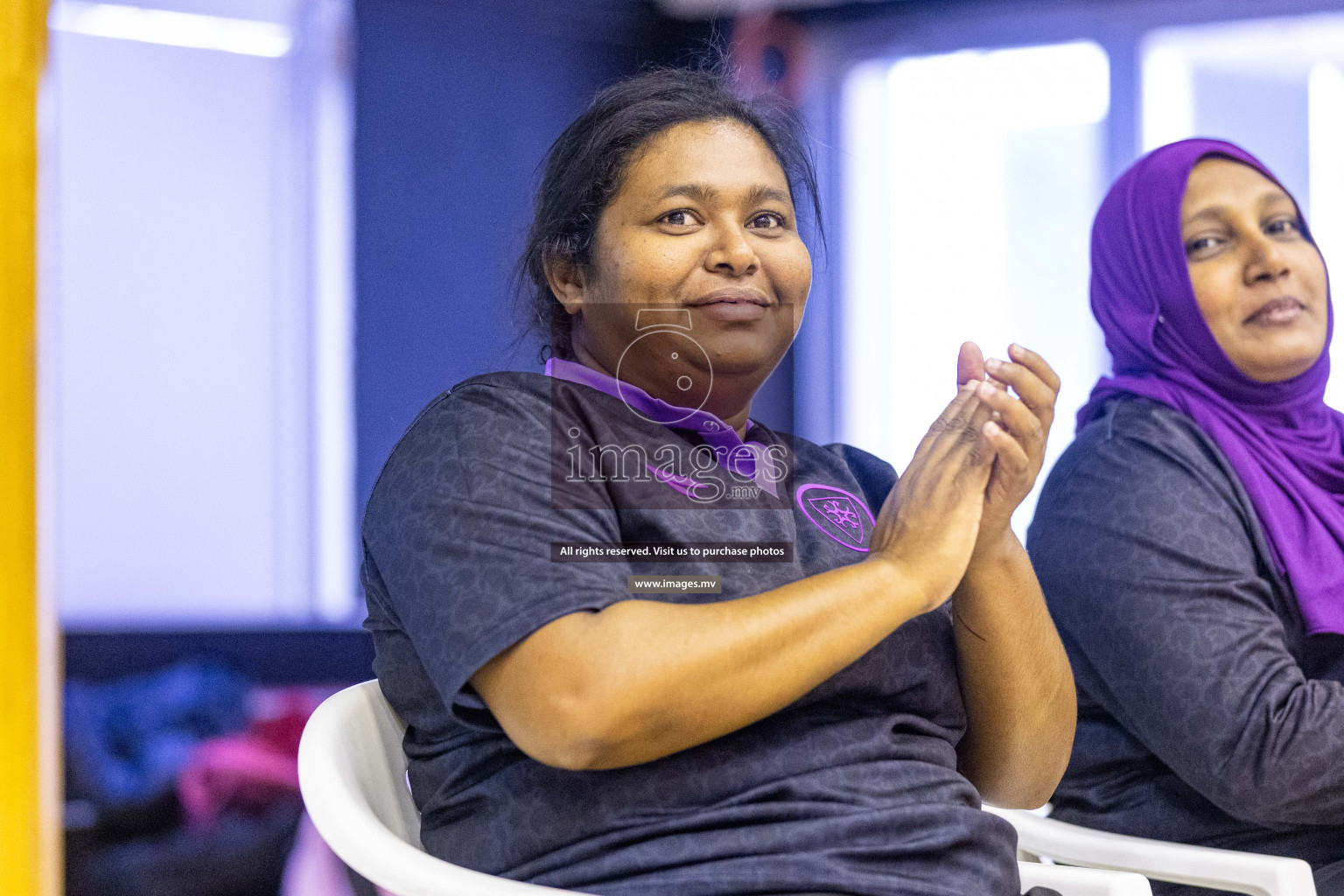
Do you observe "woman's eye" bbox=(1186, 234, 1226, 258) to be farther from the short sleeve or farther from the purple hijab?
the short sleeve

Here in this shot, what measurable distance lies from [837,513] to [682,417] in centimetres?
18

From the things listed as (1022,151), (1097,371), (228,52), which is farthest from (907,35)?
(228,52)

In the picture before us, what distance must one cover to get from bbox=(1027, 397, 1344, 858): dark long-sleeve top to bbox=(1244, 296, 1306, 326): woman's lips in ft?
0.59

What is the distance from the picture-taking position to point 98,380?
279 centimetres

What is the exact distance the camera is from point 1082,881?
3.31 feet

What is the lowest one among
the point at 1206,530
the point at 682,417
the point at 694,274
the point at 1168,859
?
the point at 1168,859

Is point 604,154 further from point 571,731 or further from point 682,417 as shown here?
point 571,731

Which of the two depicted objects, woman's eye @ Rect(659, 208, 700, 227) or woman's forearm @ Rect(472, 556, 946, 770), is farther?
woman's eye @ Rect(659, 208, 700, 227)

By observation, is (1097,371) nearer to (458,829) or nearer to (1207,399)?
(1207,399)

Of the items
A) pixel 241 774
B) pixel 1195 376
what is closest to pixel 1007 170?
pixel 1195 376

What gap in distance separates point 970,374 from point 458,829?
56 centimetres

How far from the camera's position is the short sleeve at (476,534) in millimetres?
784

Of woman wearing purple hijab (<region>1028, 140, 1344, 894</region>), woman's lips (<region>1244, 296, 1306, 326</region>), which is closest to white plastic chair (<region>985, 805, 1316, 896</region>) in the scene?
woman wearing purple hijab (<region>1028, 140, 1344, 894</region>)

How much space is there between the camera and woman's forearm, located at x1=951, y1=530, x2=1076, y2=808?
1015mm
